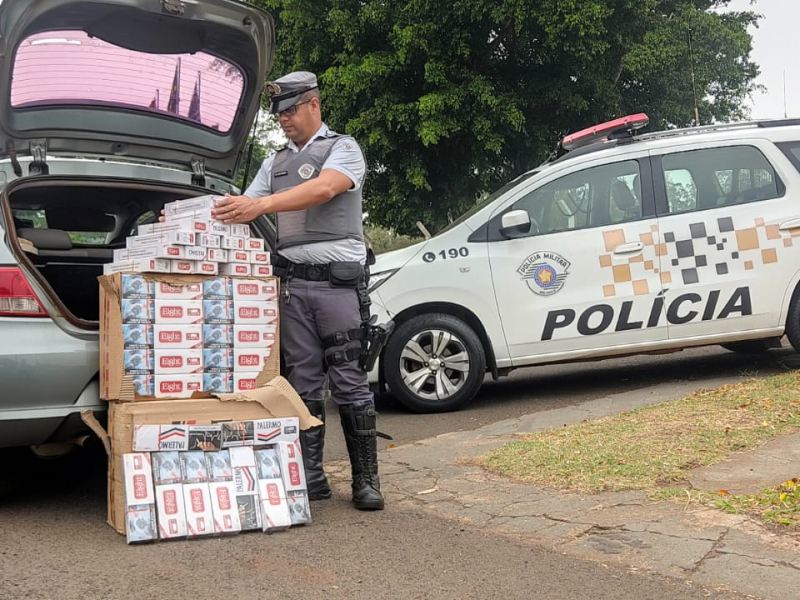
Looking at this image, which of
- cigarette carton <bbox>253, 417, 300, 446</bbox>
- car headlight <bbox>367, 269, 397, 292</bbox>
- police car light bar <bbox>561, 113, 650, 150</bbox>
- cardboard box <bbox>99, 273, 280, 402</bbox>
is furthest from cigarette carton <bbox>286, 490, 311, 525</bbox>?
police car light bar <bbox>561, 113, 650, 150</bbox>

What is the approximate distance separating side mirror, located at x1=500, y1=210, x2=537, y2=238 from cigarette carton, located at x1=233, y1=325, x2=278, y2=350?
10.0 ft

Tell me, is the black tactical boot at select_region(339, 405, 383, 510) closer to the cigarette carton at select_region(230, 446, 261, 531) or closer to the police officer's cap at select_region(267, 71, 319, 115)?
the cigarette carton at select_region(230, 446, 261, 531)

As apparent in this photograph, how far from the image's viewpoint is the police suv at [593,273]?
6.86 metres

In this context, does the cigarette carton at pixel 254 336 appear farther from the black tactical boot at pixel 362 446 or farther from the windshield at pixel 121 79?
the windshield at pixel 121 79

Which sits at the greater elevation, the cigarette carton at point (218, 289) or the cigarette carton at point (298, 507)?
the cigarette carton at point (218, 289)

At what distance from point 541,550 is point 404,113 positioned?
1372 cm

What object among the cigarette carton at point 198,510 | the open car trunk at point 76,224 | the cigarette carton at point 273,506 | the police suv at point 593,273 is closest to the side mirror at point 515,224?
the police suv at point 593,273

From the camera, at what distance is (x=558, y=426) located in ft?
19.2

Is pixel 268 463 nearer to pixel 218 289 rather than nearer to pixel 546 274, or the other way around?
pixel 218 289

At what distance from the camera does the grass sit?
157 inches

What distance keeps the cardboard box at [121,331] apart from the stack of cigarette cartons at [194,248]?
2.4 inches

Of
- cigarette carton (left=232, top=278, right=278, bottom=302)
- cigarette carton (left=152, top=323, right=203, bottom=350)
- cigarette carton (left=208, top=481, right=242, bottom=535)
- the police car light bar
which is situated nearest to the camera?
cigarette carton (left=208, top=481, right=242, bottom=535)

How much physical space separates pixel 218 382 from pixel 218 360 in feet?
0.31

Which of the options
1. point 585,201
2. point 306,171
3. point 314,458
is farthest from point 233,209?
point 585,201
